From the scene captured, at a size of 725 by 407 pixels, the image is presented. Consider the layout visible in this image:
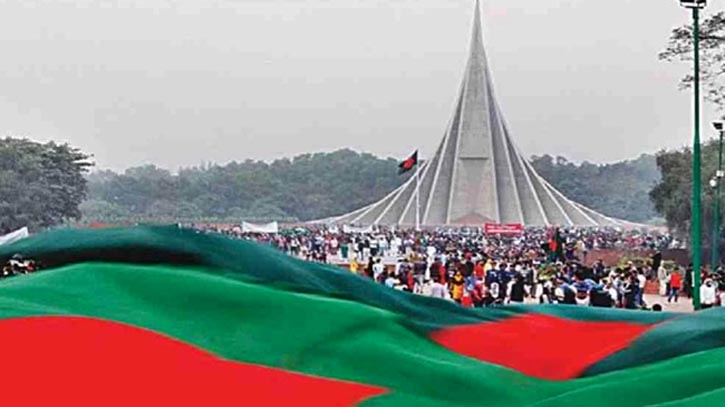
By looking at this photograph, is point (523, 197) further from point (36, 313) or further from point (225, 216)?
point (36, 313)

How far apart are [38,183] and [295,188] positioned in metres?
36.8

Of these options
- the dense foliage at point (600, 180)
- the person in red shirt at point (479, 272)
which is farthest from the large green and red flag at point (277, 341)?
the dense foliage at point (600, 180)

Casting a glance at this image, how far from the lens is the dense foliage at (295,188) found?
2769 inches

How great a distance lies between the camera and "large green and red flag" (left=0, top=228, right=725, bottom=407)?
1676mm

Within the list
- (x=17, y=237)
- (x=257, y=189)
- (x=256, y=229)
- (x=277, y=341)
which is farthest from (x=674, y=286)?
(x=257, y=189)

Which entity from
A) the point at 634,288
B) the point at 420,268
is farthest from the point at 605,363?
the point at 420,268

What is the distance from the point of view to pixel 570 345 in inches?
89.8

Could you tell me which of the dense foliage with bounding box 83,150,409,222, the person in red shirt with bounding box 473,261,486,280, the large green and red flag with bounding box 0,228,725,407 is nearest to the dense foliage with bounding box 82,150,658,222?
the dense foliage with bounding box 83,150,409,222

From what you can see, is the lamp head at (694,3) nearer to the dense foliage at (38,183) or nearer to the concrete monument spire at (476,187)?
the dense foliage at (38,183)

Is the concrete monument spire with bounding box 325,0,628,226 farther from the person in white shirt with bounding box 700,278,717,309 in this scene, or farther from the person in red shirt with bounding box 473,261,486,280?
the person in white shirt with bounding box 700,278,717,309

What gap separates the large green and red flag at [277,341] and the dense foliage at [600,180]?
83858 millimetres

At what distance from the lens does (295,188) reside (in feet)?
257

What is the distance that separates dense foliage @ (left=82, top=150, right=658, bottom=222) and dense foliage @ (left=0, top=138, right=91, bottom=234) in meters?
13.9

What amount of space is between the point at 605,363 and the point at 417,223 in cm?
5470
